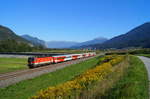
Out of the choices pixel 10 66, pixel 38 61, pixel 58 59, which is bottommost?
pixel 10 66

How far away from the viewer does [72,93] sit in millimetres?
10844

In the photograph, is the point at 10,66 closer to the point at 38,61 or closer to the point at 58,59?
the point at 38,61

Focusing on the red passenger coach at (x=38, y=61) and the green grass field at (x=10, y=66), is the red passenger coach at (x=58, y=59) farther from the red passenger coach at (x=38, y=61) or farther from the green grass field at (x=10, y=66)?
the green grass field at (x=10, y=66)

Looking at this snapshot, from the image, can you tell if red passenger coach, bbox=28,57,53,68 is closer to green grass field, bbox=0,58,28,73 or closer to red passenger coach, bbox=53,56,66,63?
green grass field, bbox=0,58,28,73

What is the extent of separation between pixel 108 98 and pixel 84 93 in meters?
1.16

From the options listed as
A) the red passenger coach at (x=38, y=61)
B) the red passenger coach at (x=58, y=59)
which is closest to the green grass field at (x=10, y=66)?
the red passenger coach at (x=38, y=61)

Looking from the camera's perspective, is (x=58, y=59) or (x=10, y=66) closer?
(x=10, y=66)

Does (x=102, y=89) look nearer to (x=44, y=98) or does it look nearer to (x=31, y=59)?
(x=44, y=98)

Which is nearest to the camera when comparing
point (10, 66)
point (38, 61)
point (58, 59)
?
point (10, 66)

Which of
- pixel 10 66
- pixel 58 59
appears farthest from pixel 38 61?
pixel 58 59

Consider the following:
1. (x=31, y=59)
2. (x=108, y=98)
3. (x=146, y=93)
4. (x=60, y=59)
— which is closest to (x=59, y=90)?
(x=108, y=98)

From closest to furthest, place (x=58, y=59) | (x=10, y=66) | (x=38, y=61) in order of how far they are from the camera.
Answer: (x=10, y=66), (x=38, y=61), (x=58, y=59)

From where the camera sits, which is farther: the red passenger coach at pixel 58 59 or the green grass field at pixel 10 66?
the red passenger coach at pixel 58 59

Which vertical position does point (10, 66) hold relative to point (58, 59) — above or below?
below
